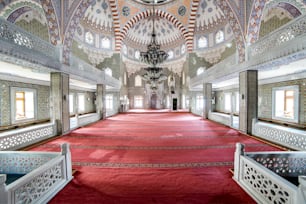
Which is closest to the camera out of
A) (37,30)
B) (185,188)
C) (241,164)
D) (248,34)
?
(185,188)

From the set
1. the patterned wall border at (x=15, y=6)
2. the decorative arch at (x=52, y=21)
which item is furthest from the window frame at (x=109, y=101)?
the decorative arch at (x=52, y=21)

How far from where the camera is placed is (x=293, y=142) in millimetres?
3871

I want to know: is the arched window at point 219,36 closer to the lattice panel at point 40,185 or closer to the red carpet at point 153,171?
the red carpet at point 153,171

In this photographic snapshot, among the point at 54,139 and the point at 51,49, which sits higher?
the point at 51,49

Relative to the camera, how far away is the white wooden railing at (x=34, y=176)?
1.61 metres

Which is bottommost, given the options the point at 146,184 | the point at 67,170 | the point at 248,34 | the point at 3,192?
the point at 146,184

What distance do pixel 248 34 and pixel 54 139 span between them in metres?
7.60

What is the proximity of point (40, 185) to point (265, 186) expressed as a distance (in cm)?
294

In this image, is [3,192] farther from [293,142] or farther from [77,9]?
[77,9]

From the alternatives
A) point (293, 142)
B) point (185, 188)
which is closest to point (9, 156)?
point (185, 188)

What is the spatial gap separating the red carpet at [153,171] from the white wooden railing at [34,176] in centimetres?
16

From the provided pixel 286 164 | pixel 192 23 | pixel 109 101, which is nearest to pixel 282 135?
pixel 286 164

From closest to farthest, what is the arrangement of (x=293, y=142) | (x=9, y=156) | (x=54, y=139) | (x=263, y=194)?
(x=263, y=194) → (x=9, y=156) → (x=293, y=142) → (x=54, y=139)

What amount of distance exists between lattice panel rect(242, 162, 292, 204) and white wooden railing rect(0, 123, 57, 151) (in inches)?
204
